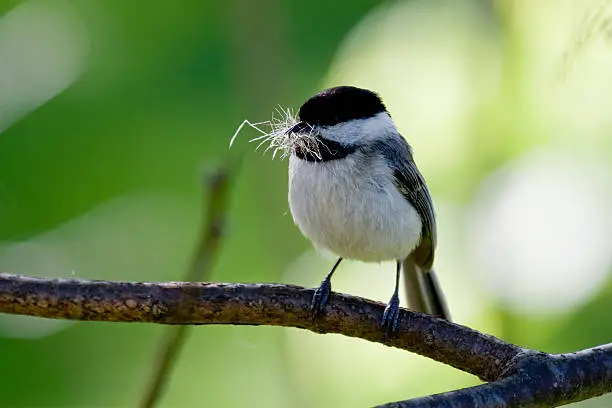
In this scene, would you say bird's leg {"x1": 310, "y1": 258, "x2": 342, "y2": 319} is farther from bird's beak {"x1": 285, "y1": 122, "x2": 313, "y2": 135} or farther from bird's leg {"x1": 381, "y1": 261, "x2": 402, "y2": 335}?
bird's beak {"x1": 285, "y1": 122, "x2": 313, "y2": 135}

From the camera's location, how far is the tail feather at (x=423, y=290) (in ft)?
7.75

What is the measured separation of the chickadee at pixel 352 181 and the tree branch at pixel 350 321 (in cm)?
38

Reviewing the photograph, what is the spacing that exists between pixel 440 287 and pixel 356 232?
0.93ft

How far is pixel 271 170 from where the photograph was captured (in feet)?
8.01

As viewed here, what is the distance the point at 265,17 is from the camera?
2172 mm

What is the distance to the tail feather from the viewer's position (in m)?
2.36

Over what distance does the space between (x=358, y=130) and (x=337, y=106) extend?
98 millimetres

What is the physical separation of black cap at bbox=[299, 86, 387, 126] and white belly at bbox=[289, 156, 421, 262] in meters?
0.10

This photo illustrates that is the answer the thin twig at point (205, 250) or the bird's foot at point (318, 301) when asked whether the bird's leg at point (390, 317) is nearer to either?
the bird's foot at point (318, 301)

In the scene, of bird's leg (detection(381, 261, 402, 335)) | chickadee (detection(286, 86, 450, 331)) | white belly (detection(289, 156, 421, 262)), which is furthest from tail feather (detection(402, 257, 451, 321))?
bird's leg (detection(381, 261, 402, 335))

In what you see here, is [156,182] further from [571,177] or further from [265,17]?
[571,177]

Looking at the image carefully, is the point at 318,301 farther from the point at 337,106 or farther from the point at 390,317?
the point at 337,106

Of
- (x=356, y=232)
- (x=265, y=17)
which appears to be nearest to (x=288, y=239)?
(x=356, y=232)

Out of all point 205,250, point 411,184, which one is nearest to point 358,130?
point 411,184
